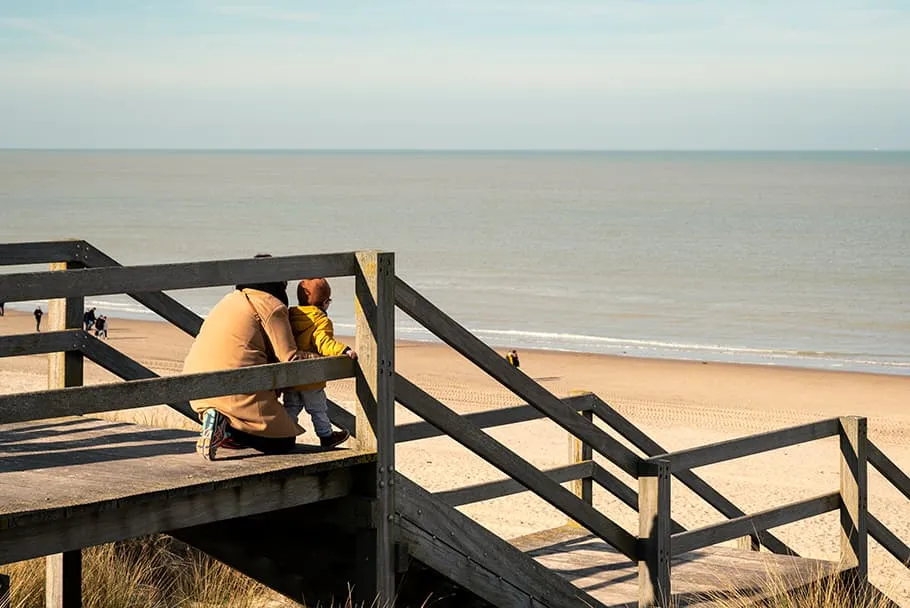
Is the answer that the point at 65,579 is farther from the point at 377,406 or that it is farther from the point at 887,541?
the point at 887,541

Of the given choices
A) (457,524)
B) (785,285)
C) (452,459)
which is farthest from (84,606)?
(785,285)

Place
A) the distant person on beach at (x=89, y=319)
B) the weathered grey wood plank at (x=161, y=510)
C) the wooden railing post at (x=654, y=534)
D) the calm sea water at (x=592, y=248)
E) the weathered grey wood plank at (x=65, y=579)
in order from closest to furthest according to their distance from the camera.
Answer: the weathered grey wood plank at (x=161, y=510) < the wooden railing post at (x=654, y=534) < the weathered grey wood plank at (x=65, y=579) < the distant person on beach at (x=89, y=319) < the calm sea water at (x=592, y=248)

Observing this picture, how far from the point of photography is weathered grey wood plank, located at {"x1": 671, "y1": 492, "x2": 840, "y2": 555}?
6.67 m

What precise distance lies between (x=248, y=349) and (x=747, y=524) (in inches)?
119

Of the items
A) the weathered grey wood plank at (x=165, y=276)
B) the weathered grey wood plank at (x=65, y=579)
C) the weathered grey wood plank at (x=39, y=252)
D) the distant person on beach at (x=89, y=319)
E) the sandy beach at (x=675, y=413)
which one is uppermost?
the weathered grey wood plank at (x=39, y=252)

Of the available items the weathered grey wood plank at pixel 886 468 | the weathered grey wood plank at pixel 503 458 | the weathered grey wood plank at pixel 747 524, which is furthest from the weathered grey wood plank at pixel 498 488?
the weathered grey wood plank at pixel 886 468

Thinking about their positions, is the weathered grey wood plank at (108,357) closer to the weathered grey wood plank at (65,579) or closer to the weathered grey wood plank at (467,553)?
the weathered grey wood plank at (65,579)

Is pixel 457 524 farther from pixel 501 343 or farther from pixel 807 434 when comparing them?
pixel 501 343

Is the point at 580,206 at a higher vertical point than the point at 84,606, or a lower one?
higher

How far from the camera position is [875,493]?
1479cm

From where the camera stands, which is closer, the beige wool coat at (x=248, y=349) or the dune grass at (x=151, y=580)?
the beige wool coat at (x=248, y=349)

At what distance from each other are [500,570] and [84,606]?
2.31m

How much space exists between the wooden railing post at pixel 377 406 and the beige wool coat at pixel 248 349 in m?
0.33

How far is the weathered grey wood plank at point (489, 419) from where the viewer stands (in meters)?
7.16
